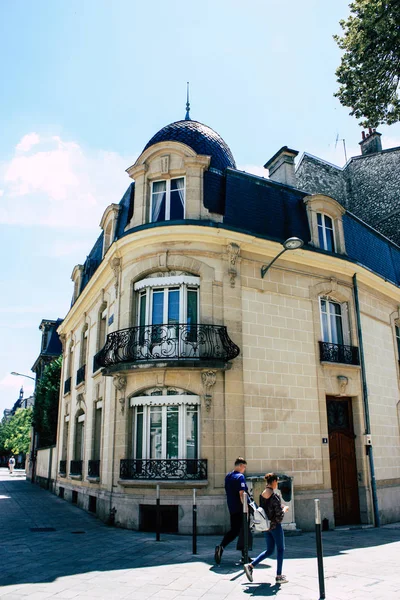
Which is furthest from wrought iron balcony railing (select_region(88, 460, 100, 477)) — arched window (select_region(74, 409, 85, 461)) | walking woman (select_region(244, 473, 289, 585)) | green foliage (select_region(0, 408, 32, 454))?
green foliage (select_region(0, 408, 32, 454))

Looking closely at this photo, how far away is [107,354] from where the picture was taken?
42.1 ft

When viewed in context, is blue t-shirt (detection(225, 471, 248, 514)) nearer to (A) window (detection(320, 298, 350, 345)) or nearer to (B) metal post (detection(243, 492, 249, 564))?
(B) metal post (detection(243, 492, 249, 564))

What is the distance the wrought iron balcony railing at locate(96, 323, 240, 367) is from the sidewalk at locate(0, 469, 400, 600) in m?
4.04

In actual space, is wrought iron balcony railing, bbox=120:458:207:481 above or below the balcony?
above

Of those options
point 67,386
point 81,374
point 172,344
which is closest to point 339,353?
A: point 172,344

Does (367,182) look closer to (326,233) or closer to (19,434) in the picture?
(326,233)

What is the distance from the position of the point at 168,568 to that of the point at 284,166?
13660mm

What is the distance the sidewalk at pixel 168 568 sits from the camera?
20.4 ft

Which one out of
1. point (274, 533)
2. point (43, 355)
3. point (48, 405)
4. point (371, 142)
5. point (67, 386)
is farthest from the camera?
point (43, 355)

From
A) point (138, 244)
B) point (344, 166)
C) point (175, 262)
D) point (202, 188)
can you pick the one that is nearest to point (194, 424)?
point (175, 262)

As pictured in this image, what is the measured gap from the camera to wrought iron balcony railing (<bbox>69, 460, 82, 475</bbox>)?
17212 mm

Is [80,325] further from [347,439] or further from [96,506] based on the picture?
[347,439]

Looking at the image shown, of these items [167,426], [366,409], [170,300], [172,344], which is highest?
[170,300]

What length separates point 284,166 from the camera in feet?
56.7
